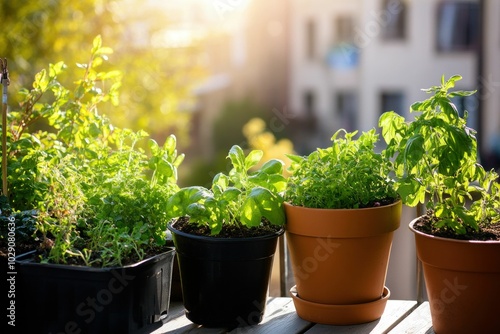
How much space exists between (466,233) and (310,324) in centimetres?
46

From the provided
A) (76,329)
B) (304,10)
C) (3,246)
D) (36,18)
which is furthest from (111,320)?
(304,10)

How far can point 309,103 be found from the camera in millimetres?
19484

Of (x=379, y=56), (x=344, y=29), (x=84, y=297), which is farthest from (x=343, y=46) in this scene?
(x=84, y=297)

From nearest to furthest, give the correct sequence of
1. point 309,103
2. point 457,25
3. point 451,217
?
1. point 451,217
2. point 457,25
3. point 309,103

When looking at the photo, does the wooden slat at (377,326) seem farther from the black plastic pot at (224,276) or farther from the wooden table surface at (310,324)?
the black plastic pot at (224,276)

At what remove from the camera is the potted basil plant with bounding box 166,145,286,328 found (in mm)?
1721

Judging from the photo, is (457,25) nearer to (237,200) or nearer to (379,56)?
(379,56)

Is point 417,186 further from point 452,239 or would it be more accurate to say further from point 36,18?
point 36,18

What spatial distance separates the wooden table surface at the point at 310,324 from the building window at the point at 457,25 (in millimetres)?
13850

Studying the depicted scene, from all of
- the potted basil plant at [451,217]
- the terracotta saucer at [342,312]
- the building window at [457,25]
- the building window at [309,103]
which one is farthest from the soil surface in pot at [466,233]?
the building window at [309,103]

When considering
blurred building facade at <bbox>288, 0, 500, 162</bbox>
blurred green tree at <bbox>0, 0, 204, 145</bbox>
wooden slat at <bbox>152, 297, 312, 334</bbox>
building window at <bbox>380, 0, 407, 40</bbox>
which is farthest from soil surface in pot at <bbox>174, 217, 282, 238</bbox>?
building window at <bbox>380, 0, 407, 40</bbox>

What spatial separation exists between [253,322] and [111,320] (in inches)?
15.0

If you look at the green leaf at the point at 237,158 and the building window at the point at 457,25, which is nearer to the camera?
the green leaf at the point at 237,158

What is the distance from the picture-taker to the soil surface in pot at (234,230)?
178cm
